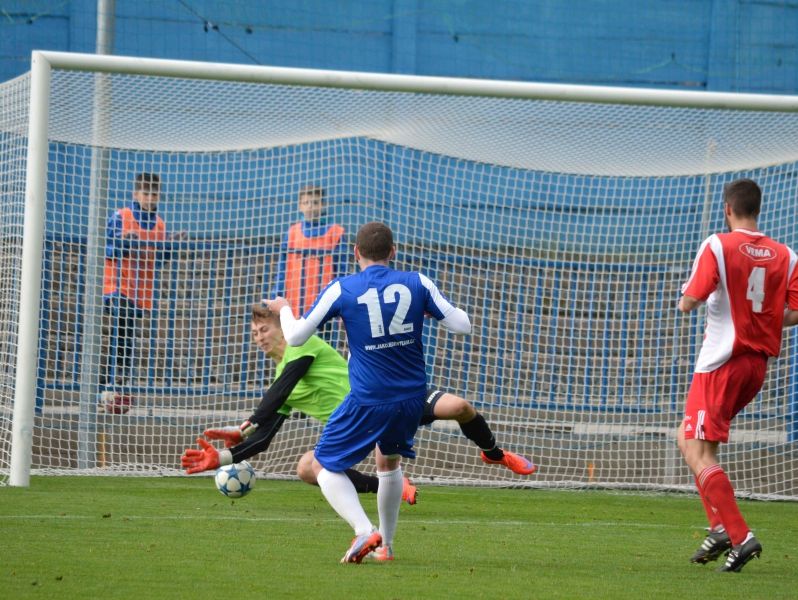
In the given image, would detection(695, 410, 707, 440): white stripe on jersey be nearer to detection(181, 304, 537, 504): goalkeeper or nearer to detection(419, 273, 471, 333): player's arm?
detection(419, 273, 471, 333): player's arm

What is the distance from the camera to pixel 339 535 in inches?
251

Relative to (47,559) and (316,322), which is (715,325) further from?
(47,559)

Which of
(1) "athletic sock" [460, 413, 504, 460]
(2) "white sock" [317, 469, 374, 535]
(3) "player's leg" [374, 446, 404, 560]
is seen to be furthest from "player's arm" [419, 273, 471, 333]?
(1) "athletic sock" [460, 413, 504, 460]

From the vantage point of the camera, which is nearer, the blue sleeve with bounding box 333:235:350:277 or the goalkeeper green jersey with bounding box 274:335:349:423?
the goalkeeper green jersey with bounding box 274:335:349:423

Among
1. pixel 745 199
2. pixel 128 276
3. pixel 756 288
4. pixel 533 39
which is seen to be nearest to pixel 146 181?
pixel 128 276

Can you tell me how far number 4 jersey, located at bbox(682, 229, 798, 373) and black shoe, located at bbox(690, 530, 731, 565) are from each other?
2.48 ft

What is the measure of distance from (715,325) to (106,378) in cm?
554

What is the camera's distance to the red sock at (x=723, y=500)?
17.6 feet

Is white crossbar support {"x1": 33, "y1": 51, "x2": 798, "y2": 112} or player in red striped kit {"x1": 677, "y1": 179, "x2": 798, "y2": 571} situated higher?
white crossbar support {"x1": 33, "y1": 51, "x2": 798, "y2": 112}

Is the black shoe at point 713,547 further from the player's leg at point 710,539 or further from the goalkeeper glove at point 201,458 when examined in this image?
the goalkeeper glove at point 201,458

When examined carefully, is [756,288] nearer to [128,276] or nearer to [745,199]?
[745,199]

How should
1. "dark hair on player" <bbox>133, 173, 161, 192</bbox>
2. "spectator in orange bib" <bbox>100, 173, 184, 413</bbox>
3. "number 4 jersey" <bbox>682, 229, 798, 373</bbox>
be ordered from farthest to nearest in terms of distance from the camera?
1. "dark hair on player" <bbox>133, 173, 161, 192</bbox>
2. "spectator in orange bib" <bbox>100, 173, 184, 413</bbox>
3. "number 4 jersey" <bbox>682, 229, 798, 373</bbox>

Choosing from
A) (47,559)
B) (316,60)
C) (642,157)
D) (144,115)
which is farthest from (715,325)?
(316,60)

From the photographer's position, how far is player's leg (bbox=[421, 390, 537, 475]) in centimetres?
745
